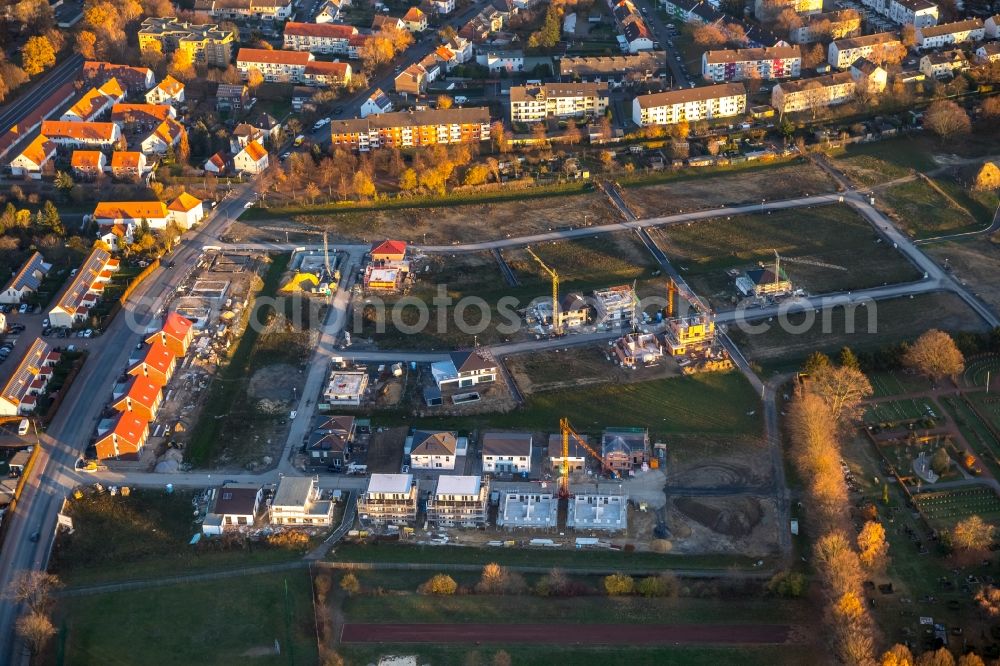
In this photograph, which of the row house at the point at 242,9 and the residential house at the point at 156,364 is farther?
the row house at the point at 242,9

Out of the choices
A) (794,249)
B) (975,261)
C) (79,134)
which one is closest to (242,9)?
(79,134)

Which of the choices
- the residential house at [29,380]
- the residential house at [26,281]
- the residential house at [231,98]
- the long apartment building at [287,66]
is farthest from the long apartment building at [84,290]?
the long apartment building at [287,66]

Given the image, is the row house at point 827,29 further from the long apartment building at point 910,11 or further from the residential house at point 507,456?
the residential house at point 507,456

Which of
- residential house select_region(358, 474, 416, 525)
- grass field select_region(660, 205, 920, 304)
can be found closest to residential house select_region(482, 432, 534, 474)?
residential house select_region(358, 474, 416, 525)

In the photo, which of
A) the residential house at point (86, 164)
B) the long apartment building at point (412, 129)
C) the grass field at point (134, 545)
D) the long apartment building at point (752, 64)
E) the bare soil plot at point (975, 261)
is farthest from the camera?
the long apartment building at point (752, 64)

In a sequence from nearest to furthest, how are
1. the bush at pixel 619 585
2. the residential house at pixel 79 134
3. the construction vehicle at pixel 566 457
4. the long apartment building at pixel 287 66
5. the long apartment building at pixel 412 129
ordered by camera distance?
1. the bush at pixel 619 585
2. the construction vehicle at pixel 566 457
3. the long apartment building at pixel 412 129
4. the residential house at pixel 79 134
5. the long apartment building at pixel 287 66

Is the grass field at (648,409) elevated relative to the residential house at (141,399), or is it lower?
lower

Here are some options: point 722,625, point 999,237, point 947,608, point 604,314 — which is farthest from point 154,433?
point 999,237

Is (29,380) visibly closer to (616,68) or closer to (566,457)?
(566,457)

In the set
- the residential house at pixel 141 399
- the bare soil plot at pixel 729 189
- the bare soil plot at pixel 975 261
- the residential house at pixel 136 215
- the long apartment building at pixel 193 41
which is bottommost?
the bare soil plot at pixel 975 261
